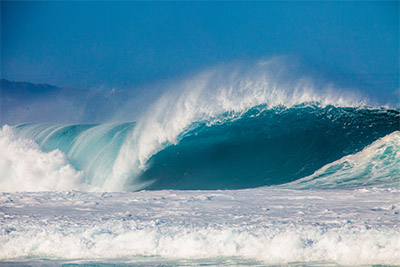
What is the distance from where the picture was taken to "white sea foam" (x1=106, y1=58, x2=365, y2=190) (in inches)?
453

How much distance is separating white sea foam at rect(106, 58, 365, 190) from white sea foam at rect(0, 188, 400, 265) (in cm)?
445

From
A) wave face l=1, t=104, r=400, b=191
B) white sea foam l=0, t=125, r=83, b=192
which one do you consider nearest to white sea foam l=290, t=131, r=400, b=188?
wave face l=1, t=104, r=400, b=191

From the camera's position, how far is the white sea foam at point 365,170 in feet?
30.1

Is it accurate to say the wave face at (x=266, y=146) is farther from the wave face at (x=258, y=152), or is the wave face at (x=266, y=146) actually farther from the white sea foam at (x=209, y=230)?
the white sea foam at (x=209, y=230)

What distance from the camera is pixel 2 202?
7336mm

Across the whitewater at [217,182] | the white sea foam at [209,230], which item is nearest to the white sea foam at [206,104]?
the whitewater at [217,182]

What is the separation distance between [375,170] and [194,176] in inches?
153

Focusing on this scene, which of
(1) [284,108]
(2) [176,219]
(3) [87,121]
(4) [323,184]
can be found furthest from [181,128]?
(3) [87,121]

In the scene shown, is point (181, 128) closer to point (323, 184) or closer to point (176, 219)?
point (323, 184)

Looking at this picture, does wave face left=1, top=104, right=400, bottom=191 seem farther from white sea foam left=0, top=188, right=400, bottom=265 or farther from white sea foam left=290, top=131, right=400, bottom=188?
white sea foam left=0, top=188, right=400, bottom=265

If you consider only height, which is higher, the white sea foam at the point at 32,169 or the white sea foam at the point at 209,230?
the white sea foam at the point at 32,169

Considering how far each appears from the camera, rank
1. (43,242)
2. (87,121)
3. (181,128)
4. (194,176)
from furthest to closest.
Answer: (87,121)
(181,128)
(194,176)
(43,242)

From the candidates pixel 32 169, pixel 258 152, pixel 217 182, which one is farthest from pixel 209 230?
pixel 32 169

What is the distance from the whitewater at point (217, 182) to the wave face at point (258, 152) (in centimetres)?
3
